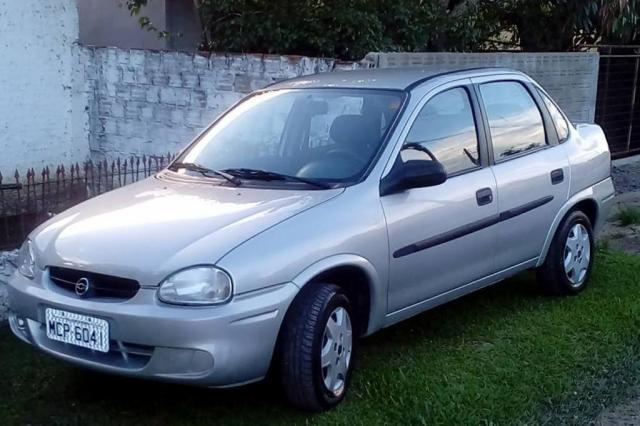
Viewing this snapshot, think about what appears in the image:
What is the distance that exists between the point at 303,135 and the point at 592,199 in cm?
249

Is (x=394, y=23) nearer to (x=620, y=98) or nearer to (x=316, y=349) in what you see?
(x=620, y=98)

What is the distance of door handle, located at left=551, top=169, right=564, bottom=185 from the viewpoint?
6441 mm

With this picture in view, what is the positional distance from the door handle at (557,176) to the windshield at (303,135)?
4.86 ft

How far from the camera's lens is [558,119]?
22.3 feet

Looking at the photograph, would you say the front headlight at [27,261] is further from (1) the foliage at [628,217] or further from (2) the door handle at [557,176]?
(1) the foliage at [628,217]

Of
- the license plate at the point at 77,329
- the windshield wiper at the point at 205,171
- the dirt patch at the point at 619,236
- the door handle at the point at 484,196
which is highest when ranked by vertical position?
the windshield wiper at the point at 205,171

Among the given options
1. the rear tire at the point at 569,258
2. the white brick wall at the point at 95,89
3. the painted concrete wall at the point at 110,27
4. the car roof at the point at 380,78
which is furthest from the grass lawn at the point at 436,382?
the painted concrete wall at the point at 110,27

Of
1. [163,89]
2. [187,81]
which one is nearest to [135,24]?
[163,89]

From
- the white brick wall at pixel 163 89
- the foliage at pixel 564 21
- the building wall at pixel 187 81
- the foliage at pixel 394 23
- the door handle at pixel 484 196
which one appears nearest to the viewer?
the door handle at pixel 484 196

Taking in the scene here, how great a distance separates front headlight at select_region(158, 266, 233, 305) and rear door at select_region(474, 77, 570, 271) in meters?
2.25

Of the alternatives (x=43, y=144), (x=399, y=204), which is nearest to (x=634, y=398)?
(x=399, y=204)

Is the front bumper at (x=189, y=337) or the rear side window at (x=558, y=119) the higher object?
the rear side window at (x=558, y=119)

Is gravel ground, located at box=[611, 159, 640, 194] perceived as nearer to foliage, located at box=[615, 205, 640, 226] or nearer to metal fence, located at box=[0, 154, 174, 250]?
foliage, located at box=[615, 205, 640, 226]

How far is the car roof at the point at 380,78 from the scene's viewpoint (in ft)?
18.8
